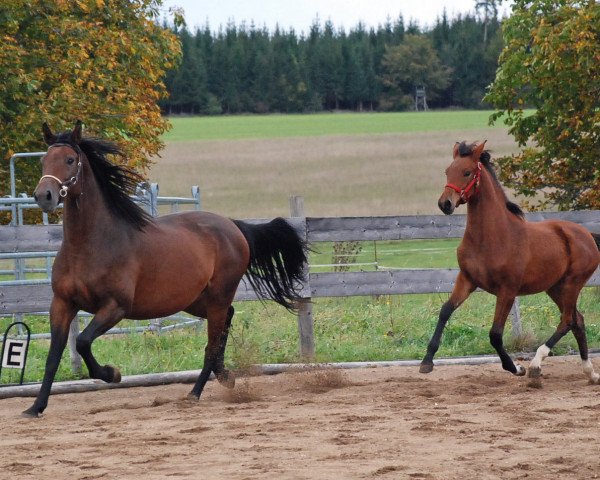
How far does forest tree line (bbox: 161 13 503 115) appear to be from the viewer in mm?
95062

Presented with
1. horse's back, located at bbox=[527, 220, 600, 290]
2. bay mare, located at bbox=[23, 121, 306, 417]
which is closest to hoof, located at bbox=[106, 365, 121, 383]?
bay mare, located at bbox=[23, 121, 306, 417]

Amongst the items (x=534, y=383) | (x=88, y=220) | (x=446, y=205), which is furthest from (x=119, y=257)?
(x=534, y=383)

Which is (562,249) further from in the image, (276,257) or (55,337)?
(55,337)

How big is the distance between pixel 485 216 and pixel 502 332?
3.27 feet

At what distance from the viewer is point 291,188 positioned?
5606 cm

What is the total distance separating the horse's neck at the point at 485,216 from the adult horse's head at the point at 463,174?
0.27 ft

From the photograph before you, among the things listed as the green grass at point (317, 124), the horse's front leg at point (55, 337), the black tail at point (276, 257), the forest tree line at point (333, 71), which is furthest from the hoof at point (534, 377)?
the forest tree line at point (333, 71)

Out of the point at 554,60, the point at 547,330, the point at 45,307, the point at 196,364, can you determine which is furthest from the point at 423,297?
the point at 45,307

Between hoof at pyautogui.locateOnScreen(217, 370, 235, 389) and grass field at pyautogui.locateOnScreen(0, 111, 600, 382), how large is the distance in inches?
27.8

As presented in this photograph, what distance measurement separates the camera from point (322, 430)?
6.69 m

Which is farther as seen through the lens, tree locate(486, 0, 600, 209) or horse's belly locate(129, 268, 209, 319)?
tree locate(486, 0, 600, 209)

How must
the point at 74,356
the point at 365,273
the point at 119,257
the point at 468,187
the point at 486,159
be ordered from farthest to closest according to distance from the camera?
the point at 365,273, the point at 74,356, the point at 486,159, the point at 468,187, the point at 119,257

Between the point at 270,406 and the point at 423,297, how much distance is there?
1047cm

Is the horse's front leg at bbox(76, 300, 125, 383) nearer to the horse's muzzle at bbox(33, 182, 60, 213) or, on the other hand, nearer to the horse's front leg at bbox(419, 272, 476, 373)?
the horse's muzzle at bbox(33, 182, 60, 213)
